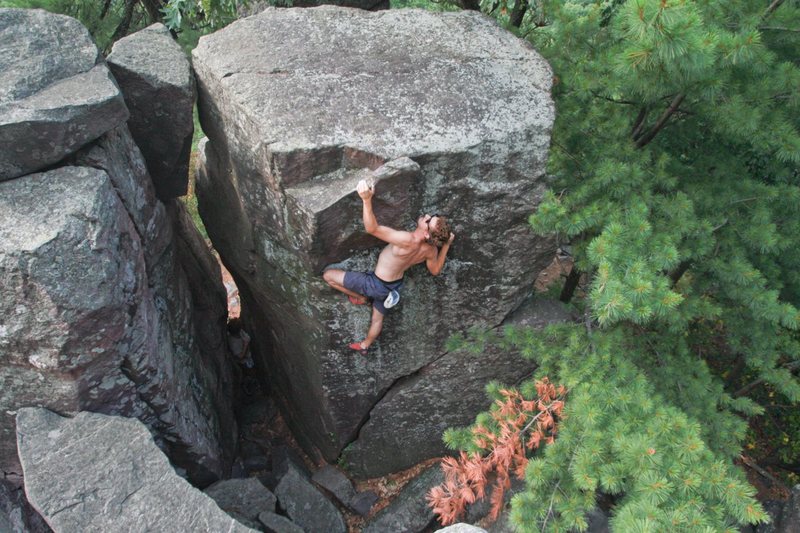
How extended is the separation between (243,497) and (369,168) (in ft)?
13.0

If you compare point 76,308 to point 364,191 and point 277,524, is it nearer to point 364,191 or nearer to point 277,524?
point 364,191

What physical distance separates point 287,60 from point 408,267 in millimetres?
2336

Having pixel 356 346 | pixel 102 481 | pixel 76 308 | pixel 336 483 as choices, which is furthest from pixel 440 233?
pixel 336 483

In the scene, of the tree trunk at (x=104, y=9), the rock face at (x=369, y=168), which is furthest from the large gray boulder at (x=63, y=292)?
the tree trunk at (x=104, y=9)

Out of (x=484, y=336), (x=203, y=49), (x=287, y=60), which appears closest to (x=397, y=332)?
(x=484, y=336)

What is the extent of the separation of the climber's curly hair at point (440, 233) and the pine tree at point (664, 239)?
78 centimetres

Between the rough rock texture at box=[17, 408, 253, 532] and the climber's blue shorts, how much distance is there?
2197mm

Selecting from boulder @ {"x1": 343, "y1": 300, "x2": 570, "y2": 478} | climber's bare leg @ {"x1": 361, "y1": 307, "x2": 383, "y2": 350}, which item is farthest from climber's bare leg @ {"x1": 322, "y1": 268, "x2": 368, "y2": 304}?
boulder @ {"x1": 343, "y1": 300, "x2": 570, "y2": 478}

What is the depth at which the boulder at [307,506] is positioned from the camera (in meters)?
7.12

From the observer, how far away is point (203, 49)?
6223 millimetres

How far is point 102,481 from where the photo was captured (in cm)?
482

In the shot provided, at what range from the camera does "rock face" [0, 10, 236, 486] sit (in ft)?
15.4

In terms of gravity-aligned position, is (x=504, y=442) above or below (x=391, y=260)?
below

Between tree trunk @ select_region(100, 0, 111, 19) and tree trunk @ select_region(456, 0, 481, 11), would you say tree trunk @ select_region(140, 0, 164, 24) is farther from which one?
tree trunk @ select_region(456, 0, 481, 11)
